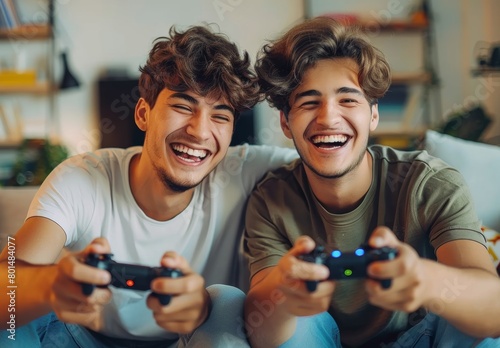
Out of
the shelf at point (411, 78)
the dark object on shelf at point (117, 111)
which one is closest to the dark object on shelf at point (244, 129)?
the dark object on shelf at point (117, 111)

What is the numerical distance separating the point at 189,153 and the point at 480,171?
723 millimetres

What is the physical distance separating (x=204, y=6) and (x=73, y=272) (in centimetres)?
313

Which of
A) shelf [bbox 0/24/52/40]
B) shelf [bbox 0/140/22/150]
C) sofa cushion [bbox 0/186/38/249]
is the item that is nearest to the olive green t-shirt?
sofa cushion [bbox 0/186/38/249]

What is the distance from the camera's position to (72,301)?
841mm

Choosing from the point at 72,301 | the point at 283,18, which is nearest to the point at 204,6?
the point at 283,18

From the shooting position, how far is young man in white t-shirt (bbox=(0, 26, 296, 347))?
1.16 metres

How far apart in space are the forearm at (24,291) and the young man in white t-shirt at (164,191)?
6 centimetres

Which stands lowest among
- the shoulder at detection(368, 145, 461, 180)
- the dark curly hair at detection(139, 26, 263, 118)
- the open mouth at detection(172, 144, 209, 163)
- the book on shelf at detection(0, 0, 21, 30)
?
the shoulder at detection(368, 145, 461, 180)

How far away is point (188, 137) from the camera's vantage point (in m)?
1.20

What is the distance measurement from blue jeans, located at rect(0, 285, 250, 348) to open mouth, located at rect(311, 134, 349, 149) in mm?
322

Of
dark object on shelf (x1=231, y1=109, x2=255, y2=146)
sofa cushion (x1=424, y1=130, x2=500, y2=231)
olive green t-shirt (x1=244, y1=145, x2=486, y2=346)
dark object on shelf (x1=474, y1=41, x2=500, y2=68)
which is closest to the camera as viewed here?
olive green t-shirt (x1=244, y1=145, x2=486, y2=346)

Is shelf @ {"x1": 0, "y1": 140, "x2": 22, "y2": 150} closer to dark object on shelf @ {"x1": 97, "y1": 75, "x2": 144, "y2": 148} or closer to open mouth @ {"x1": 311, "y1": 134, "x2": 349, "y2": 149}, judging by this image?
dark object on shelf @ {"x1": 97, "y1": 75, "x2": 144, "y2": 148}

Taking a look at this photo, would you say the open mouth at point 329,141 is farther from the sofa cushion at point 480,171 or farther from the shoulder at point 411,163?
the sofa cushion at point 480,171

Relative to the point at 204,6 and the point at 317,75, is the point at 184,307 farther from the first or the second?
the point at 204,6
